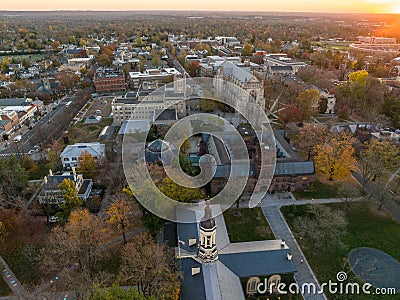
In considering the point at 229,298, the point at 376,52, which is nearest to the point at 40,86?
the point at 229,298

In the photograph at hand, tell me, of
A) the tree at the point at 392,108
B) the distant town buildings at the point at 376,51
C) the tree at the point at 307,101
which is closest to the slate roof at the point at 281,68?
the distant town buildings at the point at 376,51

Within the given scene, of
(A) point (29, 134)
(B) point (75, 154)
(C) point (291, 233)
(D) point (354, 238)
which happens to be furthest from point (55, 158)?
(D) point (354, 238)

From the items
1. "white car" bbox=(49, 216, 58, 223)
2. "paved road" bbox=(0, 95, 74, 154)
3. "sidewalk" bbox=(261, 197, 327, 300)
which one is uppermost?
"sidewalk" bbox=(261, 197, 327, 300)

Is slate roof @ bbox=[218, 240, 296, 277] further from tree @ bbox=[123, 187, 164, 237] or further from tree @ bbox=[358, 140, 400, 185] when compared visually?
tree @ bbox=[358, 140, 400, 185]

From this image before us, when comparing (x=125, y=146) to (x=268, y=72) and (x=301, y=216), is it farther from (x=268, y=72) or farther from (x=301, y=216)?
(x=268, y=72)

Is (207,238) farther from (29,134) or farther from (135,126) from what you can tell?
(29,134)

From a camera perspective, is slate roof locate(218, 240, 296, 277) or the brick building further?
the brick building

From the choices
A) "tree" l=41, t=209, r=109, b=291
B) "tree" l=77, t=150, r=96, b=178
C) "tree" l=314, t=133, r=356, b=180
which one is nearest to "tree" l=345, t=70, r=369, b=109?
"tree" l=314, t=133, r=356, b=180
